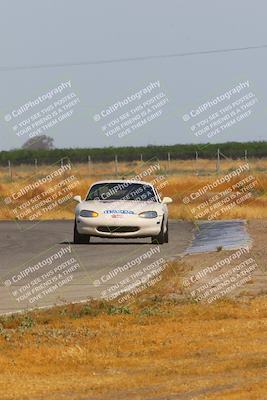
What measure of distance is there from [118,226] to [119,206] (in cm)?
45

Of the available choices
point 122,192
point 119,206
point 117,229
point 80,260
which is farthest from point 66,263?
point 122,192

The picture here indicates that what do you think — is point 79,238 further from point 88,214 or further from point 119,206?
point 119,206

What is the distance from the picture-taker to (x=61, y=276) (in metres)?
20.3

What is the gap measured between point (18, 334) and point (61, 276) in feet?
23.9

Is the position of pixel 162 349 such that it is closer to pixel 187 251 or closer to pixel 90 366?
pixel 90 366

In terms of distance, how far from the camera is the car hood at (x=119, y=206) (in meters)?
26.6

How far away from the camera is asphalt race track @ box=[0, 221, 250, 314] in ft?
58.2

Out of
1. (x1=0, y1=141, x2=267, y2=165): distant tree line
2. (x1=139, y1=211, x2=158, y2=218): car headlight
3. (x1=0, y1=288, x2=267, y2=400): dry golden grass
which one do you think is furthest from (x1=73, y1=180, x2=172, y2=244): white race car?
(x1=0, y1=141, x2=267, y2=165): distant tree line

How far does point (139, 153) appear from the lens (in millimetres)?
107625

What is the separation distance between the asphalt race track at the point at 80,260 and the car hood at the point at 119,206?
0.82 m

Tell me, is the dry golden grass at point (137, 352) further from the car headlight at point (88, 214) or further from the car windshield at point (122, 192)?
the car windshield at point (122, 192)

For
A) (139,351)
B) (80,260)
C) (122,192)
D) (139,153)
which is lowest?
(139,153)

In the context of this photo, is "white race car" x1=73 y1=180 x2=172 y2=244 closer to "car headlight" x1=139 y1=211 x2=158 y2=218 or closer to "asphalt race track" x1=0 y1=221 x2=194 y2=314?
"car headlight" x1=139 y1=211 x2=158 y2=218

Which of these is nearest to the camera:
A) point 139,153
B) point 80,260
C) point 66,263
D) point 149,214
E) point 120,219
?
point 66,263
